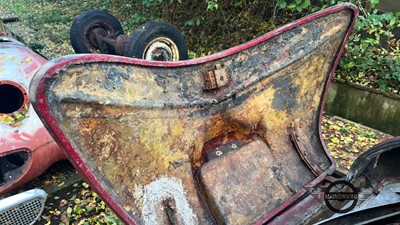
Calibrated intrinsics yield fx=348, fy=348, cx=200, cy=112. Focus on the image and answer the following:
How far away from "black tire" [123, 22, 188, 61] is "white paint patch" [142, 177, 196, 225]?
83.2 inches

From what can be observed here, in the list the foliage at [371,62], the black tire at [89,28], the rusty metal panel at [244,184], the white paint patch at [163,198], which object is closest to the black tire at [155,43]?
the black tire at [89,28]

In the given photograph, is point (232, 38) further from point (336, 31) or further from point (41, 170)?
point (41, 170)

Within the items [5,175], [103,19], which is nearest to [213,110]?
[5,175]

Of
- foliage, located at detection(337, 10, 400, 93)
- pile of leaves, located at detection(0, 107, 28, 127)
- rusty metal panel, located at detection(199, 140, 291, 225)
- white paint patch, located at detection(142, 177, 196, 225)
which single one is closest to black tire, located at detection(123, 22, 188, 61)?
pile of leaves, located at detection(0, 107, 28, 127)

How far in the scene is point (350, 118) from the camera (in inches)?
190

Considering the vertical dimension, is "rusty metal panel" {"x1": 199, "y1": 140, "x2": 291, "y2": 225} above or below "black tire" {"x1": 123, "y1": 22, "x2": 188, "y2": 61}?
below

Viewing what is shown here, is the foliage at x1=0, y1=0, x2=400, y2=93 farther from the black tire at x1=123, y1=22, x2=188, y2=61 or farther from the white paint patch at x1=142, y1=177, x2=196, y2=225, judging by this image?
the white paint patch at x1=142, y1=177, x2=196, y2=225

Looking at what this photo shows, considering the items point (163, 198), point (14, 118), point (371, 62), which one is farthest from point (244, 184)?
point (371, 62)

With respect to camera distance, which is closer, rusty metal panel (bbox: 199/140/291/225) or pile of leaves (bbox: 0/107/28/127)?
rusty metal panel (bbox: 199/140/291/225)

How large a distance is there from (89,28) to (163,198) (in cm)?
345

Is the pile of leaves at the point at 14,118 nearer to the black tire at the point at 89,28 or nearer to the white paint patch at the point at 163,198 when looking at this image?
the white paint patch at the point at 163,198

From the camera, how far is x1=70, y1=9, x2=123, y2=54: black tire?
15.5 feet

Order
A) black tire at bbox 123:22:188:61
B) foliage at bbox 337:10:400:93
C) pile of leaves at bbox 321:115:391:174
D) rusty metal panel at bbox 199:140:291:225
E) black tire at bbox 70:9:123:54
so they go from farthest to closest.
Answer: black tire at bbox 70:9:123:54 < foliage at bbox 337:10:400:93 < black tire at bbox 123:22:188:61 < pile of leaves at bbox 321:115:391:174 < rusty metal panel at bbox 199:140:291:225

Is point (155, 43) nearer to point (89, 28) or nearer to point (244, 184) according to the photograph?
point (89, 28)
